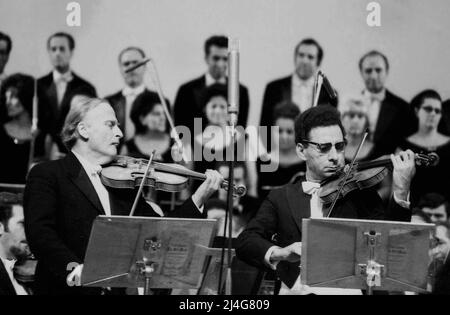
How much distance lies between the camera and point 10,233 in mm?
5590

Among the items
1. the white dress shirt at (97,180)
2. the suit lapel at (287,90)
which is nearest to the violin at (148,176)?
the white dress shirt at (97,180)

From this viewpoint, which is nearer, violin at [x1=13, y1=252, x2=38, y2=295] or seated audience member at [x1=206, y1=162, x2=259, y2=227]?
violin at [x1=13, y1=252, x2=38, y2=295]

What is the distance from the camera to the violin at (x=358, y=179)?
390 cm

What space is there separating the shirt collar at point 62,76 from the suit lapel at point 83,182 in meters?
2.00

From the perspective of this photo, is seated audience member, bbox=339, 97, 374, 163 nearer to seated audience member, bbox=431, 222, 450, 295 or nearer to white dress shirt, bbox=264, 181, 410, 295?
seated audience member, bbox=431, 222, 450, 295

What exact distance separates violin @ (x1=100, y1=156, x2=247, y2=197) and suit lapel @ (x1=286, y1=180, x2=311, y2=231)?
0.24m

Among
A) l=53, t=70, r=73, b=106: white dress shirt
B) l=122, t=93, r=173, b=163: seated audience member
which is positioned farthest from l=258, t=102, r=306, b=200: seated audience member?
l=53, t=70, r=73, b=106: white dress shirt

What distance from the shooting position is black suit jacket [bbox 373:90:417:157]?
6.02 metres

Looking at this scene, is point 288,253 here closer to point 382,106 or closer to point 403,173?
point 403,173

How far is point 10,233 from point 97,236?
243 cm

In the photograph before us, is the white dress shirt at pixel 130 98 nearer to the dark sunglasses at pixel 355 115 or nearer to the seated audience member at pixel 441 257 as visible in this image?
the dark sunglasses at pixel 355 115

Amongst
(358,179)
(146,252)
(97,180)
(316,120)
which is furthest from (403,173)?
(97,180)
